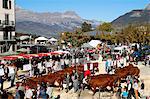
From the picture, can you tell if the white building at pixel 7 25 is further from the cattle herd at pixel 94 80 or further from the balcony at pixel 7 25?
the cattle herd at pixel 94 80

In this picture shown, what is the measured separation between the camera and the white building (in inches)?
2517

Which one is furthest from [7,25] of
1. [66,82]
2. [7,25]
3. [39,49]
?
[66,82]

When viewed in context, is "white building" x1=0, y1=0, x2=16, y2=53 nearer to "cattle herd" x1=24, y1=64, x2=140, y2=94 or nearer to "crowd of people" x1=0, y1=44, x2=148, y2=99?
"crowd of people" x1=0, y1=44, x2=148, y2=99

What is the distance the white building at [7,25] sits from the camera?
210 feet

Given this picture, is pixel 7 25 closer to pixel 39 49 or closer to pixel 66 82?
pixel 39 49

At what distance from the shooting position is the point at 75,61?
38156 mm

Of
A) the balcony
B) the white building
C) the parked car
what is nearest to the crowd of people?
the parked car

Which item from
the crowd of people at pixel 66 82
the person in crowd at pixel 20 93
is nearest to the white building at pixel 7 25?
the crowd of people at pixel 66 82

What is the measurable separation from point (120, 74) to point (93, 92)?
3613 mm

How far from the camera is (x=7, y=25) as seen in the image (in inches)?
2569

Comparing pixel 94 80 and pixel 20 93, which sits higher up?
pixel 94 80

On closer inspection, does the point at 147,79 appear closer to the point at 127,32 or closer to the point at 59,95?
the point at 59,95

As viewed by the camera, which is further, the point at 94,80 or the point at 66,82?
the point at 66,82

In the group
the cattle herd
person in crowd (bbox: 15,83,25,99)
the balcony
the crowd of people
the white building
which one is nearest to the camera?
person in crowd (bbox: 15,83,25,99)
